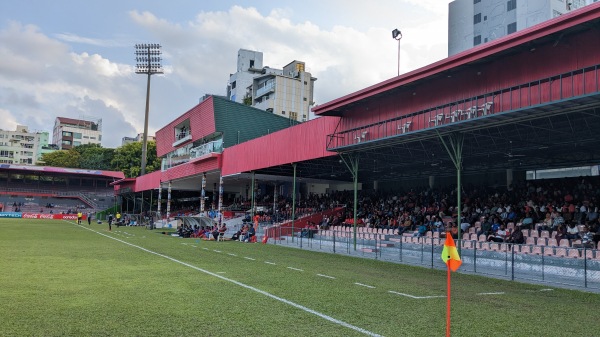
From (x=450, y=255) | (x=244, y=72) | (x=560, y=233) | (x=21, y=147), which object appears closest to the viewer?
(x=450, y=255)

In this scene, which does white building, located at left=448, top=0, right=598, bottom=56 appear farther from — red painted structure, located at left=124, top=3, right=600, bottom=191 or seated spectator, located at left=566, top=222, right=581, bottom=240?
seated spectator, located at left=566, top=222, right=581, bottom=240

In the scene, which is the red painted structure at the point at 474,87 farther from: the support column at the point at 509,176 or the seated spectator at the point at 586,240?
the support column at the point at 509,176

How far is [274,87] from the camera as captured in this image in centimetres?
8431

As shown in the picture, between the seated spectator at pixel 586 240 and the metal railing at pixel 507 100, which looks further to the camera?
the seated spectator at pixel 586 240

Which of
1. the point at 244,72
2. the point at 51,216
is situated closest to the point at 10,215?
the point at 51,216

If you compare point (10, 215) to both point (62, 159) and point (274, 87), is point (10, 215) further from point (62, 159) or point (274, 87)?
point (274, 87)

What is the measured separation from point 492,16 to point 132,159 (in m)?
72.6

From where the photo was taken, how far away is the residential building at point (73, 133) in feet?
458

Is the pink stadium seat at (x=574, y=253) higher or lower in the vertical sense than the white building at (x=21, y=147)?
lower

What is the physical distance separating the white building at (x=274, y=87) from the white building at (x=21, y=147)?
65610 millimetres

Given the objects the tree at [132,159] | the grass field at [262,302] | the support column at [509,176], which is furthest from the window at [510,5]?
the tree at [132,159]

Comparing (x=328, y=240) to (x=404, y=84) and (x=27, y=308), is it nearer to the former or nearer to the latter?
(x=404, y=84)

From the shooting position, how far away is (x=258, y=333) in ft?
23.7

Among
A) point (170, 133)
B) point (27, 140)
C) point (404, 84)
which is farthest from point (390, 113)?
point (27, 140)
